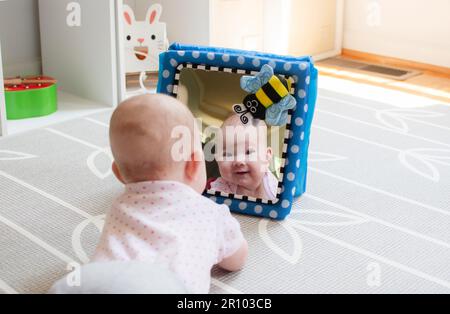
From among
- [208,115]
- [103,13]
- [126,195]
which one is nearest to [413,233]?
[208,115]

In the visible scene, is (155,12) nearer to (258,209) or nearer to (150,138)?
(258,209)

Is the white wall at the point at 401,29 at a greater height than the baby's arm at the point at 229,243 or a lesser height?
greater

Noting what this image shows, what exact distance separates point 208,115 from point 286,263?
0.37 m

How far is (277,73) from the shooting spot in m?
1.29

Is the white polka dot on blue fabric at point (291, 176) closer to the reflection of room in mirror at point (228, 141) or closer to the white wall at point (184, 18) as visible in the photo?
the reflection of room in mirror at point (228, 141)

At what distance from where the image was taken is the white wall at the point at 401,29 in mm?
2576

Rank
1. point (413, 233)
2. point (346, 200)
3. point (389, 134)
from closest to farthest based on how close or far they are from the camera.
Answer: point (413, 233) < point (346, 200) < point (389, 134)

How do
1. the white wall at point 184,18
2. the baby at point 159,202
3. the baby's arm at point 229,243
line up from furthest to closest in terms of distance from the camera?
the white wall at point 184,18
the baby's arm at point 229,243
the baby at point 159,202

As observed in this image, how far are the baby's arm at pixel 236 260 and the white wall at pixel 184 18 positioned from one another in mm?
1264

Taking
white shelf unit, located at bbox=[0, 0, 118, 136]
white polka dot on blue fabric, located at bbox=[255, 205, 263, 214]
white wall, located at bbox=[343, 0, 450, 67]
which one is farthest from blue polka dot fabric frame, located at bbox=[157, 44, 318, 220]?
white wall, located at bbox=[343, 0, 450, 67]

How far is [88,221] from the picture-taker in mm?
1308

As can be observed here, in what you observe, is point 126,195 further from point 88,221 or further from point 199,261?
point 88,221

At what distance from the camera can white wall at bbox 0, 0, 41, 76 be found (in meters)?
2.13

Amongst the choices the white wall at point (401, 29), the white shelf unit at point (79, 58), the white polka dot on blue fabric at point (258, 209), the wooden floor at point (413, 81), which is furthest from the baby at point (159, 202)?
the white wall at point (401, 29)
